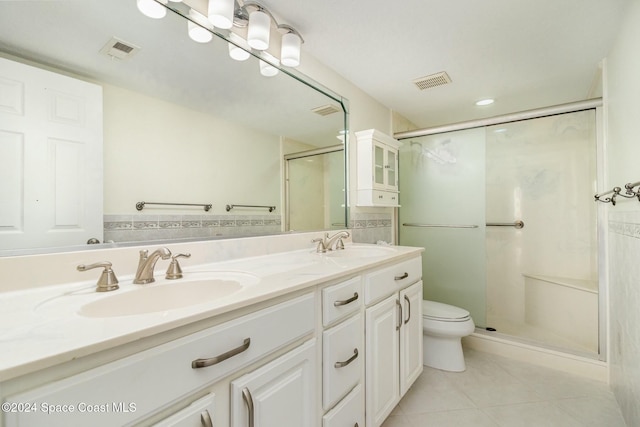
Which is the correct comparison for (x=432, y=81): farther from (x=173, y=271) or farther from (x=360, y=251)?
(x=173, y=271)

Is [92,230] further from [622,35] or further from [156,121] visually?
[622,35]

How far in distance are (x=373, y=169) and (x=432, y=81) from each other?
2.66 ft

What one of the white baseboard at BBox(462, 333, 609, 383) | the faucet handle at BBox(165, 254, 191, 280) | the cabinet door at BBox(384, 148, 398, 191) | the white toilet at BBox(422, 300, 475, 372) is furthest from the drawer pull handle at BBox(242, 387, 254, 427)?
the white baseboard at BBox(462, 333, 609, 383)

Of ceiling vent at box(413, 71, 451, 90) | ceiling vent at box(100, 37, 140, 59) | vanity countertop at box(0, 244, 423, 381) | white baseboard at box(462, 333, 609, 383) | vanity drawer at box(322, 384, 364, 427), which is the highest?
ceiling vent at box(413, 71, 451, 90)

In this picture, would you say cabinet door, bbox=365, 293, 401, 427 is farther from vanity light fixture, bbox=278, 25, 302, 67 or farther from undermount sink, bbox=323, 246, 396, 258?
vanity light fixture, bbox=278, 25, 302, 67

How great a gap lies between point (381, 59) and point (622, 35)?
49.1 inches

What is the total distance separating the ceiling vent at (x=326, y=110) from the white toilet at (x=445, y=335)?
61.4 inches

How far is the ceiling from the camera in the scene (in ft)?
4.60

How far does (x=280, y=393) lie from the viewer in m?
0.79

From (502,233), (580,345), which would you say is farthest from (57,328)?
(502,233)

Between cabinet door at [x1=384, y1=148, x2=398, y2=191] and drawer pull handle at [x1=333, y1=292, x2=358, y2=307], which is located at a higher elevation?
cabinet door at [x1=384, y1=148, x2=398, y2=191]

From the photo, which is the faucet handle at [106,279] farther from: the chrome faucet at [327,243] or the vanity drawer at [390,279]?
the chrome faucet at [327,243]

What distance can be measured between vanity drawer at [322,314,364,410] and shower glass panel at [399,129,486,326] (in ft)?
5.47

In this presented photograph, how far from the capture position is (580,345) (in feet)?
7.20
